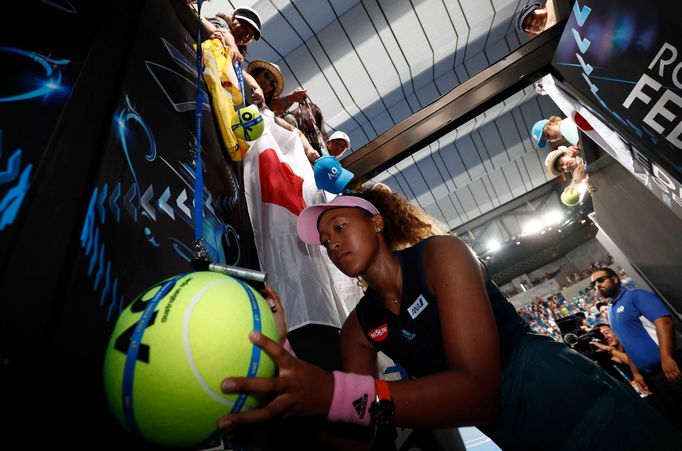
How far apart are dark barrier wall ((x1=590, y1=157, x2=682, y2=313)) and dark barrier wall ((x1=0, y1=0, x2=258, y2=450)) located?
5.03 metres

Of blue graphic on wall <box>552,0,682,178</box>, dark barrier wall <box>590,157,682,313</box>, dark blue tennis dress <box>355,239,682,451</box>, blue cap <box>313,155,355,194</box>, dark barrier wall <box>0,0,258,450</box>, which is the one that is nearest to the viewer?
dark barrier wall <box>0,0,258,450</box>

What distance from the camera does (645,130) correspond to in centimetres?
196

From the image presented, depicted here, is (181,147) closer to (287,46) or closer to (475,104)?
(475,104)

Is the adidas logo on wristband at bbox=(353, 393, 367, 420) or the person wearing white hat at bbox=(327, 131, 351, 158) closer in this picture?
the adidas logo on wristband at bbox=(353, 393, 367, 420)

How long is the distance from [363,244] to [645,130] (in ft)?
6.60

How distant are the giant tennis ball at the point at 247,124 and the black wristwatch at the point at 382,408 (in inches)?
71.4

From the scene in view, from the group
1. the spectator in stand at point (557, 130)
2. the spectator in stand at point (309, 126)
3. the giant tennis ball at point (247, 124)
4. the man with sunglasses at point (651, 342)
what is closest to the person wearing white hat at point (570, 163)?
the spectator in stand at point (557, 130)

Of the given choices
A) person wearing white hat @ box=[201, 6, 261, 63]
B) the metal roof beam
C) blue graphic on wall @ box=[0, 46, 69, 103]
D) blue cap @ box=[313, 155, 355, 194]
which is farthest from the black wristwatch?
person wearing white hat @ box=[201, 6, 261, 63]

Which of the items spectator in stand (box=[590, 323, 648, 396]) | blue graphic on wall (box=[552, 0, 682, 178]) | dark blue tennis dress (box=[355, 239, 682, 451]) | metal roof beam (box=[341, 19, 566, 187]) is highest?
metal roof beam (box=[341, 19, 566, 187])

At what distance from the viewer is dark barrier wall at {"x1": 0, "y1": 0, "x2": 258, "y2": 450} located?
61 centimetres

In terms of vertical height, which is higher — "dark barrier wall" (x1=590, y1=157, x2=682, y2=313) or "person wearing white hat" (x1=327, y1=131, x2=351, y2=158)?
"person wearing white hat" (x1=327, y1=131, x2=351, y2=158)

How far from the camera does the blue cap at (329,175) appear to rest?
279 centimetres

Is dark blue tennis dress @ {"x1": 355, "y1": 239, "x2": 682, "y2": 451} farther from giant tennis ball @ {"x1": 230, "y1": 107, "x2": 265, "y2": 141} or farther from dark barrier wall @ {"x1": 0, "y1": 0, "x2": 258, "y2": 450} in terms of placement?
giant tennis ball @ {"x1": 230, "y1": 107, "x2": 265, "y2": 141}

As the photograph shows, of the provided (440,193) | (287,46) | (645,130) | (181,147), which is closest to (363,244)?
(181,147)
